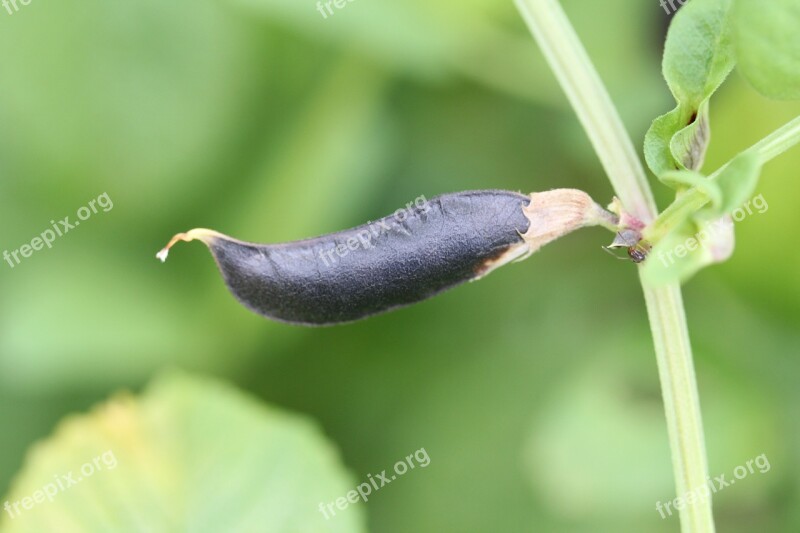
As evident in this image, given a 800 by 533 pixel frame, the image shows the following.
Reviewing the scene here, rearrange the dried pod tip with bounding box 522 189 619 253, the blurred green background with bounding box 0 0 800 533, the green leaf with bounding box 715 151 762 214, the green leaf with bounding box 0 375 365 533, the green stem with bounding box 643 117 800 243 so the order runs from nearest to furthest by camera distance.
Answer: the green leaf with bounding box 715 151 762 214, the green stem with bounding box 643 117 800 243, the dried pod tip with bounding box 522 189 619 253, the green leaf with bounding box 0 375 365 533, the blurred green background with bounding box 0 0 800 533

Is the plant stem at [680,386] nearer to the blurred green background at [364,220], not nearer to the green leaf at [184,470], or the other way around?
the green leaf at [184,470]

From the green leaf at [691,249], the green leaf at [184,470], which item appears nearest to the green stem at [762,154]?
the green leaf at [691,249]

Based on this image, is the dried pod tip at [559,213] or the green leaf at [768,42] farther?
the dried pod tip at [559,213]

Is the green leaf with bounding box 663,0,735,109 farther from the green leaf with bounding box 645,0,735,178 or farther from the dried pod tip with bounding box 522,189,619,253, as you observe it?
the dried pod tip with bounding box 522,189,619,253

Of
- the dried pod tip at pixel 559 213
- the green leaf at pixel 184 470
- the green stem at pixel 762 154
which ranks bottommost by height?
the green stem at pixel 762 154

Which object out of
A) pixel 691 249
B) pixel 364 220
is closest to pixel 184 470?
pixel 364 220

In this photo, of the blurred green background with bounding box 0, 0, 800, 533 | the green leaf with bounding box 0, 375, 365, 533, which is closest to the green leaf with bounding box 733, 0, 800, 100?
the green leaf with bounding box 0, 375, 365, 533

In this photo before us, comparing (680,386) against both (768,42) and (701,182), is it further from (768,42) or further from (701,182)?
(768,42)
